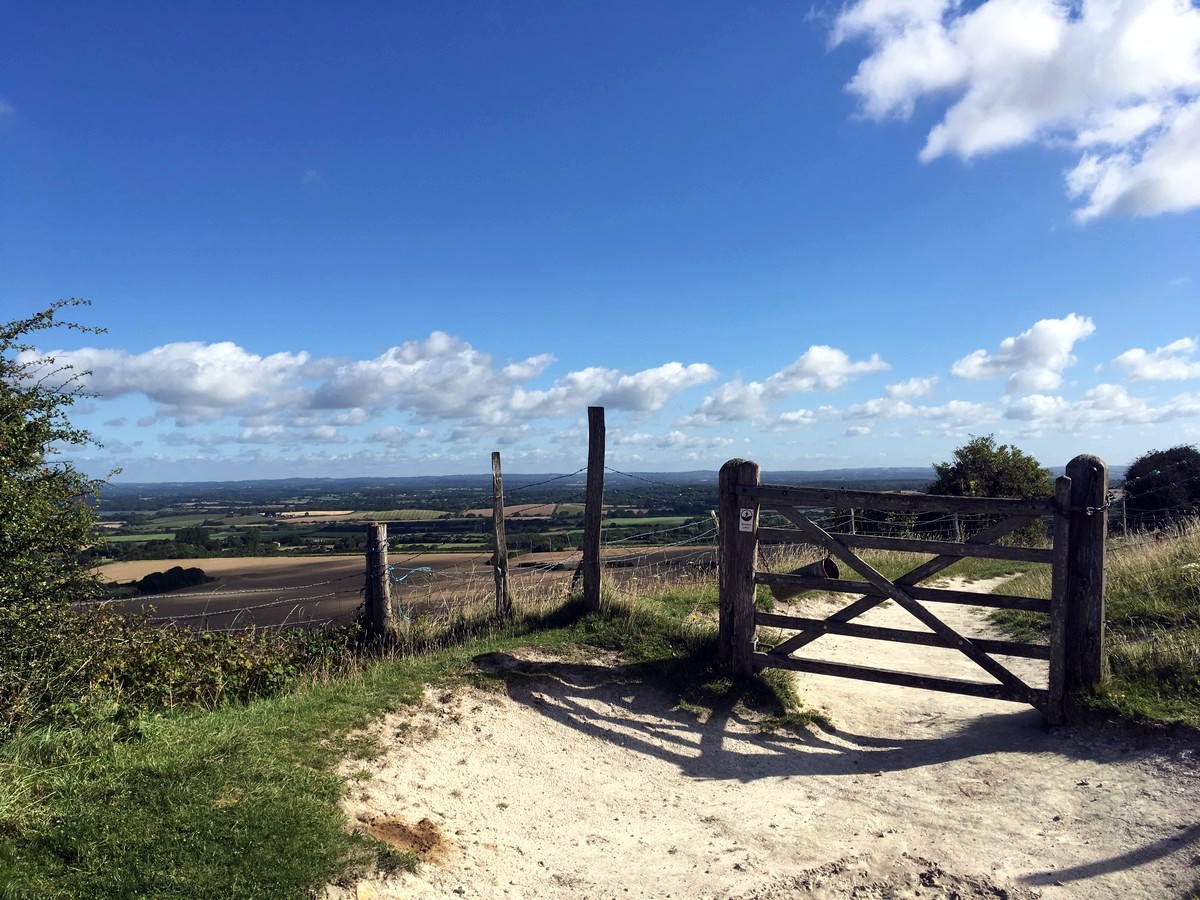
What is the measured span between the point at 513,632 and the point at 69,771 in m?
5.24

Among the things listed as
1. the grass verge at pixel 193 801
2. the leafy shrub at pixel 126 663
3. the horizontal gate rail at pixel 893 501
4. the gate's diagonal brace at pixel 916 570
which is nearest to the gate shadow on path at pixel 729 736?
the grass verge at pixel 193 801

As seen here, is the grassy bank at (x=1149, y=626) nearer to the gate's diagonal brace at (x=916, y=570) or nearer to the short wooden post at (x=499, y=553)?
the gate's diagonal brace at (x=916, y=570)

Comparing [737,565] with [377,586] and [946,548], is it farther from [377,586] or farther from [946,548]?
[377,586]

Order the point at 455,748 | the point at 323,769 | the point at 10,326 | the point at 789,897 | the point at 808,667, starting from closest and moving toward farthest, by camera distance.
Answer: the point at 789,897
the point at 323,769
the point at 455,748
the point at 808,667
the point at 10,326

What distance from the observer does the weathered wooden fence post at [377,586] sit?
964 centimetres

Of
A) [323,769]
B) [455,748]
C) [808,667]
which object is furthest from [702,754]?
[323,769]

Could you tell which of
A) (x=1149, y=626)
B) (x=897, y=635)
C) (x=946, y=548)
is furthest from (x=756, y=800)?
(x=1149, y=626)

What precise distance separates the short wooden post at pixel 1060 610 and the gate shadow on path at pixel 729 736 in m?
0.25

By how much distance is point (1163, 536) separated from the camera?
14.9 metres

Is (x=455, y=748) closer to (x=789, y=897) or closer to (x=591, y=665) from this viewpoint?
(x=591, y=665)

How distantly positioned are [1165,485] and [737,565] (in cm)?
2100

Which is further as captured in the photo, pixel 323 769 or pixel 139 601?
pixel 139 601

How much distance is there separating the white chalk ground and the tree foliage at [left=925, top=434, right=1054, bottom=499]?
611 inches

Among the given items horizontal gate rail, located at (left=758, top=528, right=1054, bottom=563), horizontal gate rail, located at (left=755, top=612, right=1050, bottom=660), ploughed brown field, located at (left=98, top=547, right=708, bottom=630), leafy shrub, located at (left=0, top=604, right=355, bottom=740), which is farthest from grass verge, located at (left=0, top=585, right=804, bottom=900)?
ploughed brown field, located at (left=98, top=547, right=708, bottom=630)
